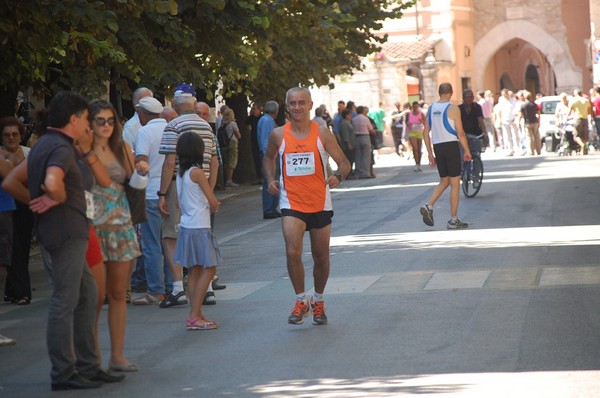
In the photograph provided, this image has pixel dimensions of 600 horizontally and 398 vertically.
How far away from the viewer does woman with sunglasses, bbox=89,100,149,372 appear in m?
8.35

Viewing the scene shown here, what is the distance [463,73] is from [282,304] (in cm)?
4655

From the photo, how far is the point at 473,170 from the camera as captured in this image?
2223 centimetres

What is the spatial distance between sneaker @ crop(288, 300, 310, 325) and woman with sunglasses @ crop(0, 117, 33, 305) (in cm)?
339

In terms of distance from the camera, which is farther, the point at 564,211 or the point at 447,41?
the point at 447,41

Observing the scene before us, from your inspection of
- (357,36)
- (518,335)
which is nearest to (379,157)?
(357,36)

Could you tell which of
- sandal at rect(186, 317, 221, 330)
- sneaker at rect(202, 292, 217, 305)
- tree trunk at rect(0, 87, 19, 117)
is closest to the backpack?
tree trunk at rect(0, 87, 19, 117)

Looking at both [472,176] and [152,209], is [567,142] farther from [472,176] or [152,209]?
[152,209]

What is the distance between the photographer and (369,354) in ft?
28.2

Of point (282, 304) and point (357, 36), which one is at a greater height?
point (357, 36)

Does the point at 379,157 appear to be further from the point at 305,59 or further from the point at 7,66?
the point at 7,66

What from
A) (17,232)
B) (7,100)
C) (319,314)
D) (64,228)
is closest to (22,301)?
(17,232)

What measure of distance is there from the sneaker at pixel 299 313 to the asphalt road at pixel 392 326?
74 millimetres

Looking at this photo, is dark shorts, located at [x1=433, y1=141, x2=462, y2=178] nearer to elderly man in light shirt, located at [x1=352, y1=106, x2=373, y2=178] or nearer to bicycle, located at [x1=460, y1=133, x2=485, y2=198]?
bicycle, located at [x1=460, y1=133, x2=485, y2=198]

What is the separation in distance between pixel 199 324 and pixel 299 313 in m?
0.78
